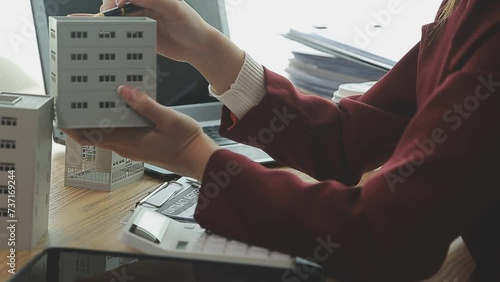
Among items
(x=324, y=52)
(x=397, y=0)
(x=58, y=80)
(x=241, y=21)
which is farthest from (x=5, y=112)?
(x=397, y=0)

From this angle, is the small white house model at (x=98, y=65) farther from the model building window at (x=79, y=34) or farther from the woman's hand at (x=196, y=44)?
the woman's hand at (x=196, y=44)

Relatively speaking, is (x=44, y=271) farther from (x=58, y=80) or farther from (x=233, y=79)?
(x=233, y=79)

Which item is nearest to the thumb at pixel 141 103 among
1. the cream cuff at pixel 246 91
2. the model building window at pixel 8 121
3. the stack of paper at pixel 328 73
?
the model building window at pixel 8 121

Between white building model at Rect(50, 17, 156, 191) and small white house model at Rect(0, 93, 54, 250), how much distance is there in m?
0.03

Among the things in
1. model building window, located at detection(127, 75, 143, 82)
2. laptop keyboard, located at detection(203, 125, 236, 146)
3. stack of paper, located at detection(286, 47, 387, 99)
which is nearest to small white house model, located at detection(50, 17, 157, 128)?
model building window, located at detection(127, 75, 143, 82)

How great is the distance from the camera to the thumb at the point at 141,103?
778 millimetres

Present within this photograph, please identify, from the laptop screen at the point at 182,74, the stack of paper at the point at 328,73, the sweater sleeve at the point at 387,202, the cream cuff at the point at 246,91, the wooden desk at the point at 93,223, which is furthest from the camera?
the stack of paper at the point at 328,73

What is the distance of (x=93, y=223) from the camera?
0.91 meters

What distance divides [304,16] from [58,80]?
1.08 m

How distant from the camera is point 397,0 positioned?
1794 mm

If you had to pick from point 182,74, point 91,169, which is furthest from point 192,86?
point 91,169

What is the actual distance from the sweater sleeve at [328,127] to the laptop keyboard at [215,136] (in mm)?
224

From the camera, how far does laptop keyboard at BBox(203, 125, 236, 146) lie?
128cm

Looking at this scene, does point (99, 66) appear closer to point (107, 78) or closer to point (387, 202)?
point (107, 78)
